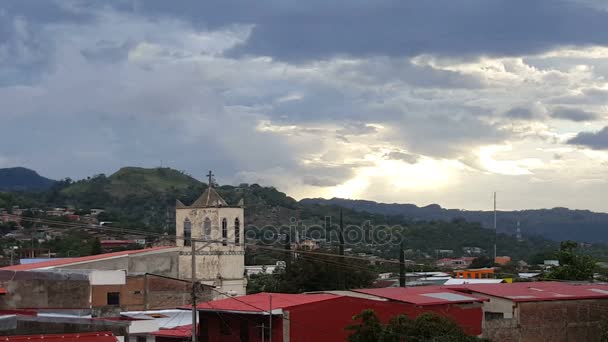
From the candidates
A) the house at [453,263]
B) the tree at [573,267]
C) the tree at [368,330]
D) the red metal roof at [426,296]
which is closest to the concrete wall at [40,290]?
the tree at [368,330]

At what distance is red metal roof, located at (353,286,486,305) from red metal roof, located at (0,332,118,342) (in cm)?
1614

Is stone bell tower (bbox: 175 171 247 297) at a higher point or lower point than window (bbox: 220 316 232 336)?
higher

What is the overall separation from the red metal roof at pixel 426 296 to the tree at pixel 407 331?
5.52 m

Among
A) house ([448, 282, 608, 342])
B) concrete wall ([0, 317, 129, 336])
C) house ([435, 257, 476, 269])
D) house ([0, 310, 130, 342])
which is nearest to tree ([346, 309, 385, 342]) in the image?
house ([0, 310, 130, 342])

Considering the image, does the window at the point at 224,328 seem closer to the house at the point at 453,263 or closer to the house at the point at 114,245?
the house at the point at 114,245

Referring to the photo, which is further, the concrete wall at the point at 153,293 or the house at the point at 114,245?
the house at the point at 114,245

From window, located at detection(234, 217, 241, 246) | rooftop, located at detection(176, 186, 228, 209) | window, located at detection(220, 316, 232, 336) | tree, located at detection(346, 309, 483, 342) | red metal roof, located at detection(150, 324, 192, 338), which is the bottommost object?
red metal roof, located at detection(150, 324, 192, 338)

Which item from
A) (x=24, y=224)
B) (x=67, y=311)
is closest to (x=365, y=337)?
(x=67, y=311)

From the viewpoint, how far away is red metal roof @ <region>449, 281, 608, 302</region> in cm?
3988

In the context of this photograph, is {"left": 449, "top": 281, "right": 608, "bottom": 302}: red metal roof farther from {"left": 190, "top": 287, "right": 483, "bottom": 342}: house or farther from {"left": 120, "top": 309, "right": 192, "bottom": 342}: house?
{"left": 120, "top": 309, "right": 192, "bottom": 342}: house

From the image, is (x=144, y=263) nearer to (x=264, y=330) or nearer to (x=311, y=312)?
(x=264, y=330)

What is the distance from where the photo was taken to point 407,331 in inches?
1214

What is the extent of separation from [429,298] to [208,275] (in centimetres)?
1676

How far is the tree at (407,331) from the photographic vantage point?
30391 millimetres
